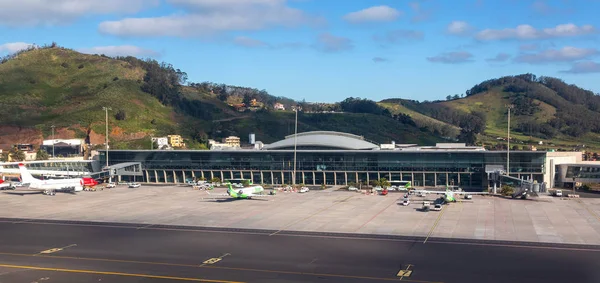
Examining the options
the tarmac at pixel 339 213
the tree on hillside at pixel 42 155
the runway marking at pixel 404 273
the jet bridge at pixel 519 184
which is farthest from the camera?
the tree on hillside at pixel 42 155

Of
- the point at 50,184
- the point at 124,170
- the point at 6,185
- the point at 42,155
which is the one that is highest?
the point at 42,155

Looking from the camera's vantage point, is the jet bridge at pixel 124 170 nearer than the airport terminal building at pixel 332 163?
No

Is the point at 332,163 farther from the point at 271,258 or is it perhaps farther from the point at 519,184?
the point at 271,258

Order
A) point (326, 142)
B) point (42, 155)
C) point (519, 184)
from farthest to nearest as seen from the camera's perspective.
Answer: point (42, 155), point (326, 142), point (519, 184)

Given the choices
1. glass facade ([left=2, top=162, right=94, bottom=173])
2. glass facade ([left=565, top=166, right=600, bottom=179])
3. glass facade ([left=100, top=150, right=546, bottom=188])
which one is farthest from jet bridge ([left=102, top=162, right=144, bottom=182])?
glass facade ([left=565, top=166, right=600, bottom=179])

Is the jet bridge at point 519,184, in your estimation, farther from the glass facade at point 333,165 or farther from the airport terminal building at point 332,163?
the glass facade at point 333,165

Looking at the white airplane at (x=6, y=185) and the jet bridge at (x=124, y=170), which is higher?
the jet bridge at (x=124, y=170)

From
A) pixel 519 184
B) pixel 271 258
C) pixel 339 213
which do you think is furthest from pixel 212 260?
pixel 519 184

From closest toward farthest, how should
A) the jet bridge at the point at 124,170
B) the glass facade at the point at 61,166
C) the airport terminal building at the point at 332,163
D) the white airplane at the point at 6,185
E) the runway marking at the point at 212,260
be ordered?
1. the runway marking at the point at 212,260
2. the white airplane at the point at 6,185
3. the airport terminal building at the point at 332,163
4. the jet bridge at the point at 124,170
5. the glass facade at the point at 61,166

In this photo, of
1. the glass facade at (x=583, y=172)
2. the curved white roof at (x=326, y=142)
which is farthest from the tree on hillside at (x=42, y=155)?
the glass facade at (x=583, y=172)
